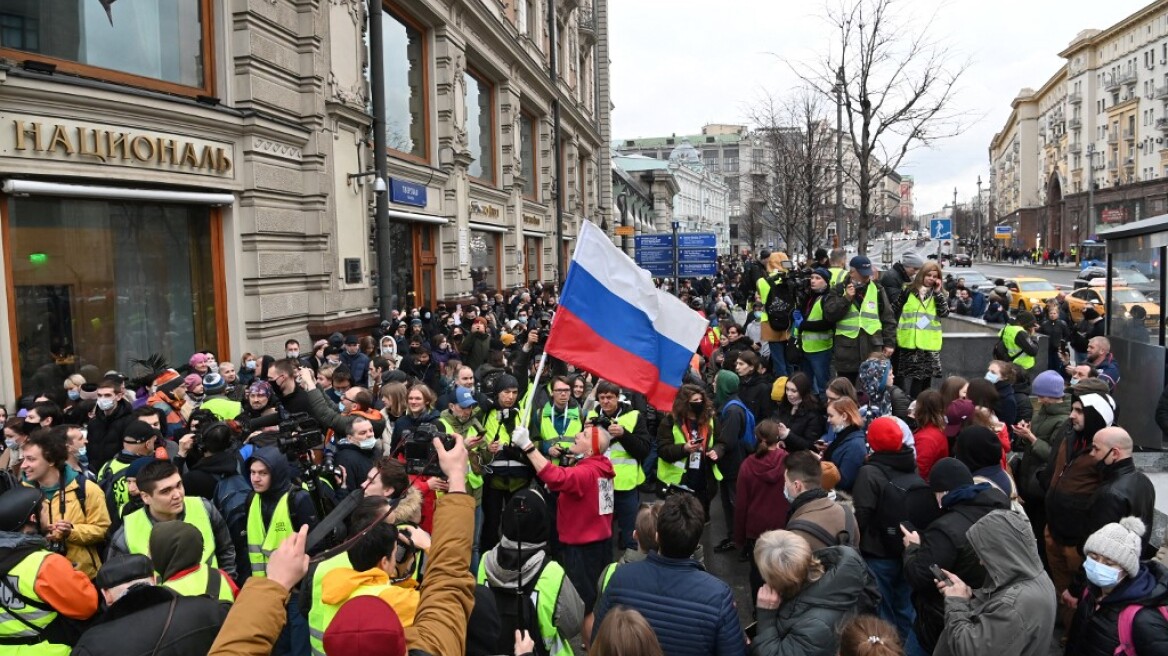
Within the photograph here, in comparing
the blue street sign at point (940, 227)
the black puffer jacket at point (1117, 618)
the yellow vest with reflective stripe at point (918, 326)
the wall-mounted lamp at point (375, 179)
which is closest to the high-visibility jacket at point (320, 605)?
the black puffer jacket at point (1117, 618)

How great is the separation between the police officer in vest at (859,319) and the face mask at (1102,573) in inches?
225

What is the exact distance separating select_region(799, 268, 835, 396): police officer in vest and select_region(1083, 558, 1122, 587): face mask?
5998mm

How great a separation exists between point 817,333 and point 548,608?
23.5ft

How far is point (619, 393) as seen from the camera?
648 centimetres

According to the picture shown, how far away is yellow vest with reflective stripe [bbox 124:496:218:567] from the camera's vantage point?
4.32 meters

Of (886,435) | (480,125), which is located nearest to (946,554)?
(886,435)

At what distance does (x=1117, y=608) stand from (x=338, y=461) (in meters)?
4.67

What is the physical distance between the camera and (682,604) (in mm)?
3449

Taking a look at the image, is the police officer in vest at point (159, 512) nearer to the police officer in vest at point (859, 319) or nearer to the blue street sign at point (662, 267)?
the police officer in vest at point (859, 319)

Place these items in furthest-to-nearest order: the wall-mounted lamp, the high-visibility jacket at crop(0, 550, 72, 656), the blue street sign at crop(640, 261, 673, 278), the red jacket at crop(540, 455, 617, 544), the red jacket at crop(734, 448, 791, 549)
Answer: the blue street sign at crop(640, 261, 673, 278), the wall-mounted lamp, the red jacket at crop(734, 448, 791, 549), the red jacket at crop(540, 455, 617, 544), the high-visibility jacket at crop(0, 550, 72, 656)

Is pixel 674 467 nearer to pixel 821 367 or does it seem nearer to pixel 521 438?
pixel 521 438

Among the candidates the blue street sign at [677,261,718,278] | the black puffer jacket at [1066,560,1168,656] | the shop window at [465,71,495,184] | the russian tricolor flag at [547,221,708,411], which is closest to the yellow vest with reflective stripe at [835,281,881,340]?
the russian tricolor flag at [547,221,708,411]

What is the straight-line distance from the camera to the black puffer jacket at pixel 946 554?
3.99 m

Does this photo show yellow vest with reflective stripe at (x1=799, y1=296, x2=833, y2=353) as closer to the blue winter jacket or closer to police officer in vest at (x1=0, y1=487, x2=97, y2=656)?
the blue winter jacket
